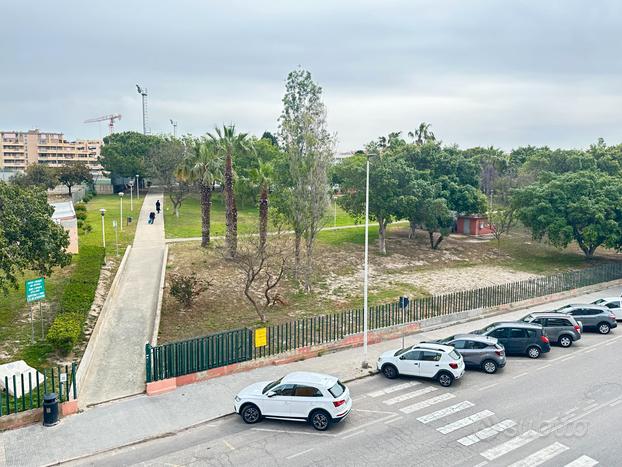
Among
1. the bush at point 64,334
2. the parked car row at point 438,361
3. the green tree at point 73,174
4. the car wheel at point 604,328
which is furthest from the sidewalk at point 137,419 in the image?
the green tree at point 73,174

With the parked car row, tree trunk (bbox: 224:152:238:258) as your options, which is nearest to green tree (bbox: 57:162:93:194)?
tree trunk (bbox: 224:152:238:258)

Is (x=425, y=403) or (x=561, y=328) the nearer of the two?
(x=425, y=403)

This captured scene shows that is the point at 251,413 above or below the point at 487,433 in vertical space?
above

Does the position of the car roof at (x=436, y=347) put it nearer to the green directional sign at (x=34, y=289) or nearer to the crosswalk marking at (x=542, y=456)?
the crosswalk marking at (x=542, y=456)

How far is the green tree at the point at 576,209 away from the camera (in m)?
42.6

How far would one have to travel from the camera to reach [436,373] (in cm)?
1936

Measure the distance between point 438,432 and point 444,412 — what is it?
5.10ft

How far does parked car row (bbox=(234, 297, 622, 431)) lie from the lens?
16.0 meters

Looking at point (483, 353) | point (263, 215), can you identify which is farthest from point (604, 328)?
point (263, 215)

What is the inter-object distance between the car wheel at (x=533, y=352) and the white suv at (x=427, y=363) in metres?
4.67

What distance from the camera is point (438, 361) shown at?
19281mm

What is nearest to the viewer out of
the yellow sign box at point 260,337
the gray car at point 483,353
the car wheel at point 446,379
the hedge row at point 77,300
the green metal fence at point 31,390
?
the green metal fence at point 31,390

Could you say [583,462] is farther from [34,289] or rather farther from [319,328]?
[34,289]

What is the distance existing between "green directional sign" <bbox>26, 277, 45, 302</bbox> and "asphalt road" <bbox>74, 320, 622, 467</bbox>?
861 cm
